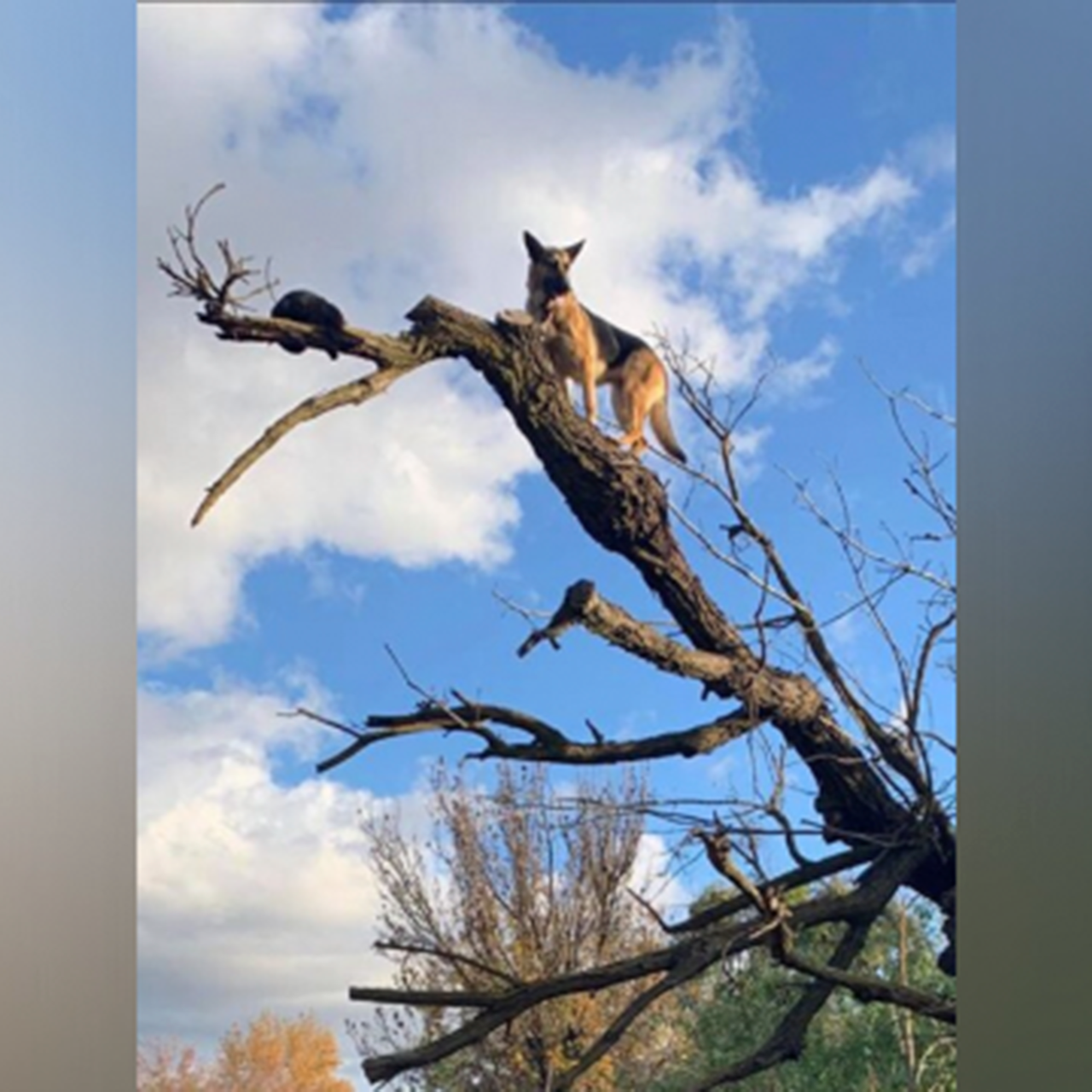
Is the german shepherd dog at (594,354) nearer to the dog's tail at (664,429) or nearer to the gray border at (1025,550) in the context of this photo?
the dog's tail at (664,429)

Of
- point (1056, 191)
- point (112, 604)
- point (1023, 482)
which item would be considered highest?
point (1056, 191)

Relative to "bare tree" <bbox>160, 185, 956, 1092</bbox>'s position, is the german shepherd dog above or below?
above

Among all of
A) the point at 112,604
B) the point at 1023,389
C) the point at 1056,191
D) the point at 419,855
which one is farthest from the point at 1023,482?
the point at 419,855

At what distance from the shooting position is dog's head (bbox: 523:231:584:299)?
2.34m

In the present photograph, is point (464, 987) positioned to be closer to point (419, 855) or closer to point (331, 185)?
point (419, 855)

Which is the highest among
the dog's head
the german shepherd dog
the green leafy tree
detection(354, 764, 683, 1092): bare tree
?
the dog's head

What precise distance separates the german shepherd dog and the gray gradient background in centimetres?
70

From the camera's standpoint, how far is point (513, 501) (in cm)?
243

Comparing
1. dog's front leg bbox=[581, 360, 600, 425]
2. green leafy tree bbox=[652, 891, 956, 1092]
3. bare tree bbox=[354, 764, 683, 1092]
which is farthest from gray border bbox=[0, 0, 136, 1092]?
green leafy tree bbox=[652, 891, 956, 1092]

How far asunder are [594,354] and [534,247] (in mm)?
191

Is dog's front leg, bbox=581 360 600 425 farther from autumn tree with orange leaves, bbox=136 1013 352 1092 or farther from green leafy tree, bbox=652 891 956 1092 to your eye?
autumn tree with orange leaves, bbox=136 1013 352 1092

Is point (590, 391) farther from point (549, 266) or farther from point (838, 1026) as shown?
point (838, 1026)

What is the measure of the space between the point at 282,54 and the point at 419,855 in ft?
4.17

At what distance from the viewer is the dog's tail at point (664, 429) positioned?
246 centimetres
